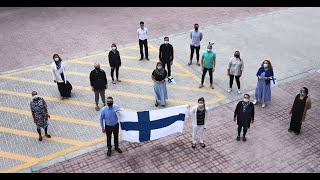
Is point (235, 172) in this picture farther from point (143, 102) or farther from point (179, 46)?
point (179, 46)

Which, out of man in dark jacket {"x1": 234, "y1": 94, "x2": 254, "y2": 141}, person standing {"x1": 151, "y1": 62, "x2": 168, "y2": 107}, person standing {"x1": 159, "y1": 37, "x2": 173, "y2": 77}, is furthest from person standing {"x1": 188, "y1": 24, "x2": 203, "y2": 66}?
man in dark jacket {"x1": 234, "y1": 94, "x2": 254, "y2": 141}

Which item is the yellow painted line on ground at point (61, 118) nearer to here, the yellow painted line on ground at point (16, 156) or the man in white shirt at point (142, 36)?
the yellow painted line on ground at point (16, 156)

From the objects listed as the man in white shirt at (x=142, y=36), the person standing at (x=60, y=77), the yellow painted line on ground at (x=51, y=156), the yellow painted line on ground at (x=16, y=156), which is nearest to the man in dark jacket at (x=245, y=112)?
the yellow painted line on ground at (x=51, y=156)

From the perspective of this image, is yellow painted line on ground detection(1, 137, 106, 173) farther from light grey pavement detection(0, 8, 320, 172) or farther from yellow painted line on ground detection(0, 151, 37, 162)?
yellow painted line on ground detection(0, 151, 37, 162)

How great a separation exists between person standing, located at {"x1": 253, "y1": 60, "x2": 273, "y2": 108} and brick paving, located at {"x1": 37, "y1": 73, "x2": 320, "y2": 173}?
2.63 feet

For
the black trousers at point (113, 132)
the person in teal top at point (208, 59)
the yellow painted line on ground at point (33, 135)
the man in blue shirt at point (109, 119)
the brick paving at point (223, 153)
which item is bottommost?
the brick paving at point (223, 153)

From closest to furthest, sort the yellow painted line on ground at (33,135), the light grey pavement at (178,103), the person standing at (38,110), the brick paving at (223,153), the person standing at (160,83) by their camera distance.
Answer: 1. the brick paving at (223,153)
2. the light grey pavement at (178,103)
3. the person standing at (38,110)
4. the yellow painted line on ground at (33,135)
5. the person standing at (160,83)

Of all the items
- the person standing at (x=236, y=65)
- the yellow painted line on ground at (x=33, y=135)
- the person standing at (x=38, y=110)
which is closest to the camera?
the person standing at (x=38, y=110)

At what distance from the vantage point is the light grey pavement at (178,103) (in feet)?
34.7

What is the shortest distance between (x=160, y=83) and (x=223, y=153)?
3.23 meters

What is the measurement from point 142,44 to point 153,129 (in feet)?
20.6

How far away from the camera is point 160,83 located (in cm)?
1261

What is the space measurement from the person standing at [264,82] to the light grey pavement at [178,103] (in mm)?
411

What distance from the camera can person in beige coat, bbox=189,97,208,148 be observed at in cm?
1036
